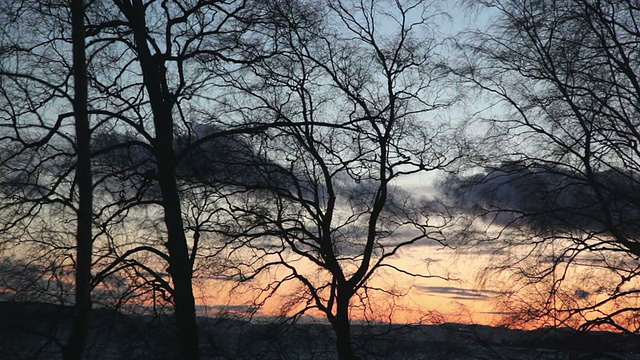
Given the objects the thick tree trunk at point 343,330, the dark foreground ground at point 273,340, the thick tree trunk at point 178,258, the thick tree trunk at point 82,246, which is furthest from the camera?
the thick tree trunk at point 343,330

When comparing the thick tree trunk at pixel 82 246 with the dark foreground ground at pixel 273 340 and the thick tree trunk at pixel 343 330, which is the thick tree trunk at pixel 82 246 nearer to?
the dark foreground ground at pixel 273 340

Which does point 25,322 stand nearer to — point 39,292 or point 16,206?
point 39,292

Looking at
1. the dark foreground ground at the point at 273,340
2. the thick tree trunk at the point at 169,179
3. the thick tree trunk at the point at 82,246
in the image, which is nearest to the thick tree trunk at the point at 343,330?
the dark foreground ground at the point at 273,340

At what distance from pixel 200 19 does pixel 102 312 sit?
18.2 ft

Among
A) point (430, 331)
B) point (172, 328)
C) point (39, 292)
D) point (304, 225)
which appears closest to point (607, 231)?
point (430, 331)

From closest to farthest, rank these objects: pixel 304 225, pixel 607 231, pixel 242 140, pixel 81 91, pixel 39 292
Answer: pixel 81 91
pixel 39 292
pixel 607 231
pixel 242 140
pixel 304 225

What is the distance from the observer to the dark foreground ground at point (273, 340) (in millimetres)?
11148

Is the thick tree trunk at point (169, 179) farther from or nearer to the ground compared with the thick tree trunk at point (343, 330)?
farther from the ground

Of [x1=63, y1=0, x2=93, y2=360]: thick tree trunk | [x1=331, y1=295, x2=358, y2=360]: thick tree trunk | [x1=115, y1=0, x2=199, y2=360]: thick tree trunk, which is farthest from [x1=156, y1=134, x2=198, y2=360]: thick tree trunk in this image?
[x1=331, y1=295, x2=358, y2=360]: thick tree trunk

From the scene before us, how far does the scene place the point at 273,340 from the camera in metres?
16.5

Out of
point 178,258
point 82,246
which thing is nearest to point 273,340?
point 178,258

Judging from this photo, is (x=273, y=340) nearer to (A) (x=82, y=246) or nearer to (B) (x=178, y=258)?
(B) (x=178, y=258)

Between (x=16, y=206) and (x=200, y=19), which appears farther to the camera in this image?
(x=200, y=19)

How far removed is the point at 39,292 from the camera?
11.5 meters
